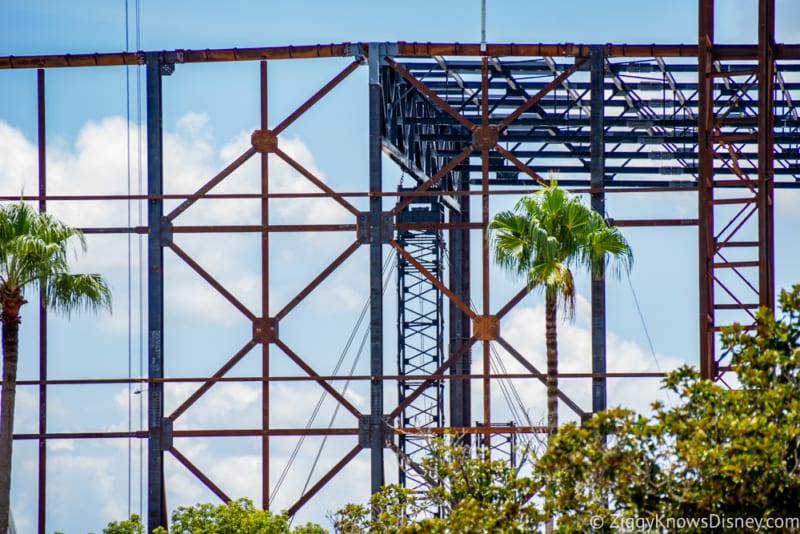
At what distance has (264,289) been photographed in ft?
117

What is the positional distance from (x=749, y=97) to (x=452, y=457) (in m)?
18.8

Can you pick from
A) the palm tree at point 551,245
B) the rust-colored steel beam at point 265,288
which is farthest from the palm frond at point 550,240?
the rust-colored steel beam at point 265,288

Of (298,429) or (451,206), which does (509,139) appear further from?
(298,429)

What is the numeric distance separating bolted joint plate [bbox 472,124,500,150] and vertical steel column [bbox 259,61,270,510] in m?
4.79

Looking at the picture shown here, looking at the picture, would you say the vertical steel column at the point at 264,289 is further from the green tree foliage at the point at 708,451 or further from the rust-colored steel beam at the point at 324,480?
the green tree foliage at the point at 708,451

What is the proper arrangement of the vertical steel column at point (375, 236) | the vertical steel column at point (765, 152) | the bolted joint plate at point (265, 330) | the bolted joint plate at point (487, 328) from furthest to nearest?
the bolted joint plate at point (265, 330) → the bolted joint plate at point (487, 328) → the vertical steel column at point (375, 236) → the vertical steel column at point (765, 152)

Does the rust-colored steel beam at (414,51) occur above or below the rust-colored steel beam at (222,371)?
above

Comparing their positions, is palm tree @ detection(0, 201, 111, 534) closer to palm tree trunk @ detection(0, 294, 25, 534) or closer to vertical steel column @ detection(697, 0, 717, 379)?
palm tree trunk @ detection(0, 294, 25, 534)

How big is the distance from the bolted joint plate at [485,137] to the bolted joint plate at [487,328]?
3.90m

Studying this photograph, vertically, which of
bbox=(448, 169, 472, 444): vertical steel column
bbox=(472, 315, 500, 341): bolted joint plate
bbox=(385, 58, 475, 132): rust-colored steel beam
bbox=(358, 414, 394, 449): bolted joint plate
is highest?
bbox=(385, 58, 475, 132): rust-colored steel beam

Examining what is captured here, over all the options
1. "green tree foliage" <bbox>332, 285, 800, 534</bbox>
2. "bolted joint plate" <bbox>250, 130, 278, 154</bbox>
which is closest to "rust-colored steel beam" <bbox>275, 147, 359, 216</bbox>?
"bolted joint plate" <bbox>250, 130, 278, 154</bbox>

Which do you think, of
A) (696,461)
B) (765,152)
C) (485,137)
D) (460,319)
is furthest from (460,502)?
(460,319)

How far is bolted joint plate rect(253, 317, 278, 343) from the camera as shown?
35.3 metres

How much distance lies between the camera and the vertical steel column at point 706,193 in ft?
101
